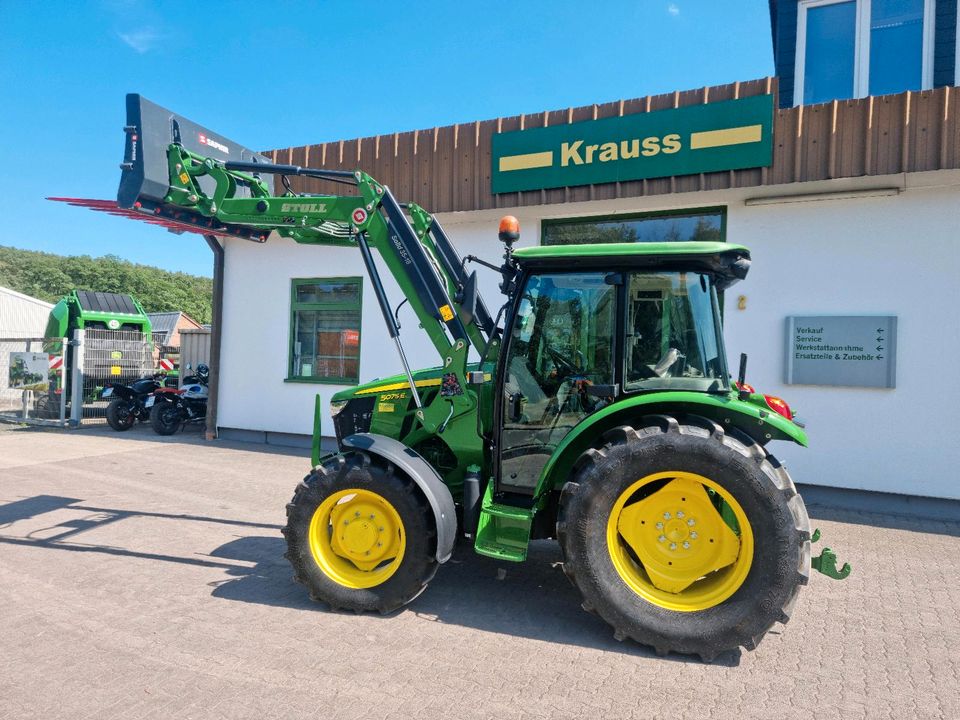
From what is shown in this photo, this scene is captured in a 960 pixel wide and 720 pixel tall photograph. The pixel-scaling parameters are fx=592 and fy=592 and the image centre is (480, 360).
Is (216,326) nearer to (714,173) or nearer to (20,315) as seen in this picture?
(714,173)

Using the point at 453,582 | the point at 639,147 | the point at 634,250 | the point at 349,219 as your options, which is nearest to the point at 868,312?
the point at 639,147

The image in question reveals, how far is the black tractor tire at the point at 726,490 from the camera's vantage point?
296cm

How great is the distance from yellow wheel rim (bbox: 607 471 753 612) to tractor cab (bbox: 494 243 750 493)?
0.55m

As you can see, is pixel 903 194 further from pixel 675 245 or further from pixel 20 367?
pixel 20 367

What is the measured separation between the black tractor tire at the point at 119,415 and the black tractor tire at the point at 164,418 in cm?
85

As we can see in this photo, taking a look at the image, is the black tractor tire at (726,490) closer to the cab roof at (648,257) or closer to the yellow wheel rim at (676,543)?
the yellow wheel rim at (676,543)

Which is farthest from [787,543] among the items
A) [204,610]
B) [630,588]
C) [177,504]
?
[177,504]

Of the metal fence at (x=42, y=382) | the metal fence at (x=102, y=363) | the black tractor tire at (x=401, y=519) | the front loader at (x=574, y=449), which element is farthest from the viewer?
the metal fence at (x=102, y=363)

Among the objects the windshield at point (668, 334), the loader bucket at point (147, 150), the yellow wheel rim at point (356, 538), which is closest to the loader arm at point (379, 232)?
the loader bucket at point (147, 150)

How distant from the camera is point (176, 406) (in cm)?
1107

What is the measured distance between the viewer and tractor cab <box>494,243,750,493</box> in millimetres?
3422

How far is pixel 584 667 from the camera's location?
3004 millimetres

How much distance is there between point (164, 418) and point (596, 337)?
984cm

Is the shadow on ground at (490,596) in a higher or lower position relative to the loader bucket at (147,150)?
lower
